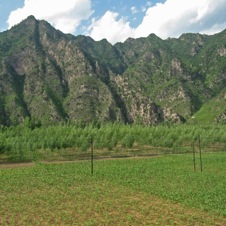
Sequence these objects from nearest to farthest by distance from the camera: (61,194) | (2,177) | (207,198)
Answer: (207,198) → (61,194) → (2,177)

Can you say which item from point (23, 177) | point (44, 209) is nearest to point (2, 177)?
point (23, 177)

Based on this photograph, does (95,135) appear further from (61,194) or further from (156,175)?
(61,194)

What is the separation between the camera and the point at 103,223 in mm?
25594

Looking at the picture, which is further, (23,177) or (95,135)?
(95,135)

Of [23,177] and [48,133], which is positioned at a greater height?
[48,133]

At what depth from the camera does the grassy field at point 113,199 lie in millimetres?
26906

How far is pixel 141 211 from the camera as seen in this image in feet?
96.4

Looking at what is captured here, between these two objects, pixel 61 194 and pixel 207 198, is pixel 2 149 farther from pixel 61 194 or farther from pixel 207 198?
pixel 207 198

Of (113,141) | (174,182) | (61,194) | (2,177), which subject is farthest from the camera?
(113,141)

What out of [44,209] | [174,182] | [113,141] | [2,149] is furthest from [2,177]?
[113,141]

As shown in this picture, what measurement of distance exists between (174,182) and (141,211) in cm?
1684

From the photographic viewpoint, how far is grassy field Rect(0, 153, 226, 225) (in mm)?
26906

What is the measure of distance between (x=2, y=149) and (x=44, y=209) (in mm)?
62948

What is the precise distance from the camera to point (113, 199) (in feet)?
113
